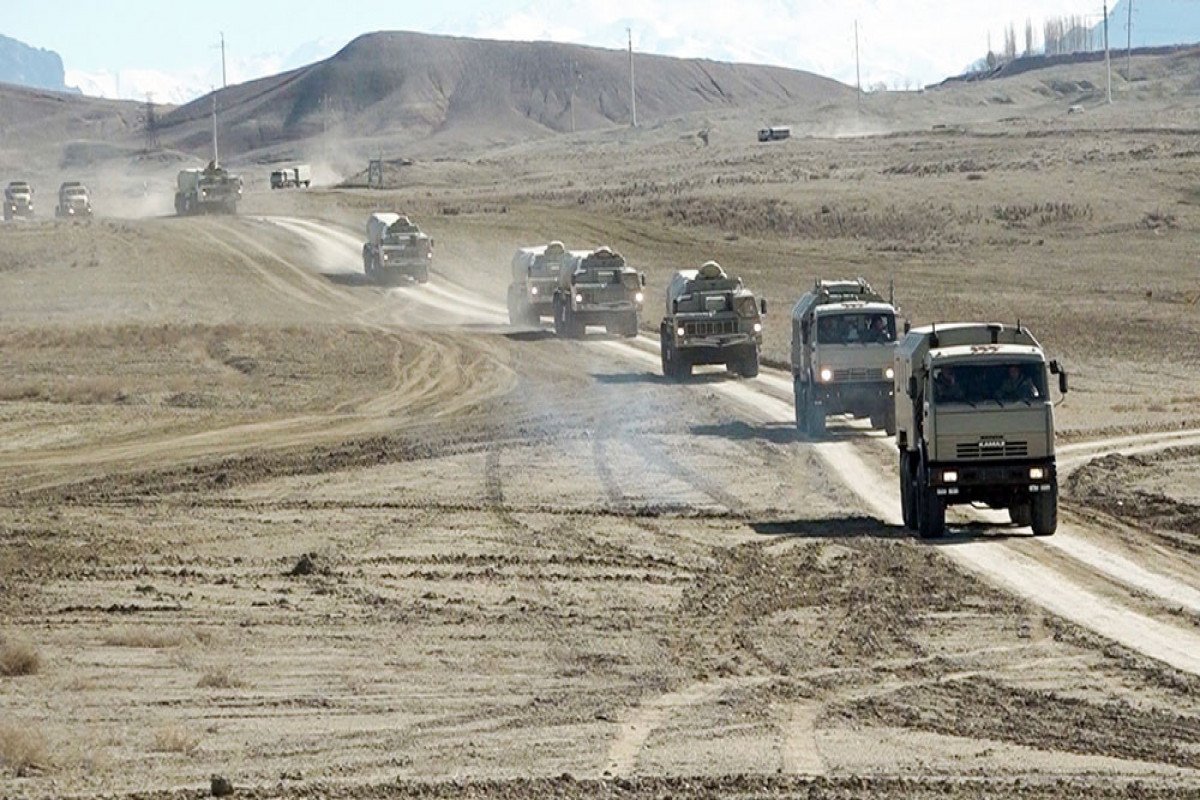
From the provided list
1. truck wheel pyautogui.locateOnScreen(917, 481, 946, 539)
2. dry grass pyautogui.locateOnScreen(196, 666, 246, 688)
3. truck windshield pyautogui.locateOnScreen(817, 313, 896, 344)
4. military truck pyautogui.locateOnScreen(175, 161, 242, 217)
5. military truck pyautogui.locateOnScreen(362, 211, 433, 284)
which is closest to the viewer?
dry grass pyautogui.locateOnScreen(196, 666, 246, 688)

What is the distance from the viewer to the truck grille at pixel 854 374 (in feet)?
131

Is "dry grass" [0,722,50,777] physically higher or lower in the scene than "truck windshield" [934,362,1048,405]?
lower

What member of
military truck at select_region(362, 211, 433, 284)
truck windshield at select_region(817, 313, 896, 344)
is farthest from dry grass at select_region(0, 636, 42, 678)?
military truck at select_region(362, 211, 433, 284)

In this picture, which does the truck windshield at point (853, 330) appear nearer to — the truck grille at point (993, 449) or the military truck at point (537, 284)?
the truck grille at point (993, 449)

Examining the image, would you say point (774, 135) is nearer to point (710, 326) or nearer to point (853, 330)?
point (710, 326)

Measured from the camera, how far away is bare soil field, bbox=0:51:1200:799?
16.6 m

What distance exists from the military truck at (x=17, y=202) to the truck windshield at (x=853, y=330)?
312 feet

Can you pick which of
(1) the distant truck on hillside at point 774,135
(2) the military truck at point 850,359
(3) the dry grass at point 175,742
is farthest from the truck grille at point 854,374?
(1) the distant truck on hillside at point 774,135

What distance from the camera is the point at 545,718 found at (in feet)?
58.9

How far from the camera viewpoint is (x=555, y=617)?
2328cm

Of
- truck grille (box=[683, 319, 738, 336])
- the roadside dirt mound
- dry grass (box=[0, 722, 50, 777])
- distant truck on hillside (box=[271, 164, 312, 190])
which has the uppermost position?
distant truck on hillside (box=[271, 164, 312, 190])

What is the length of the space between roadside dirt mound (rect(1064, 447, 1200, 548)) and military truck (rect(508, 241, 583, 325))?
32898 millimetres

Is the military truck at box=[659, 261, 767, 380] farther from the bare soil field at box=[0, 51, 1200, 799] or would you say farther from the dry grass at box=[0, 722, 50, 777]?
the dry grass at box=[0, 722, 50, 777]

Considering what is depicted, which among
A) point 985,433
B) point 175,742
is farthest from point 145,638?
point 985,433
